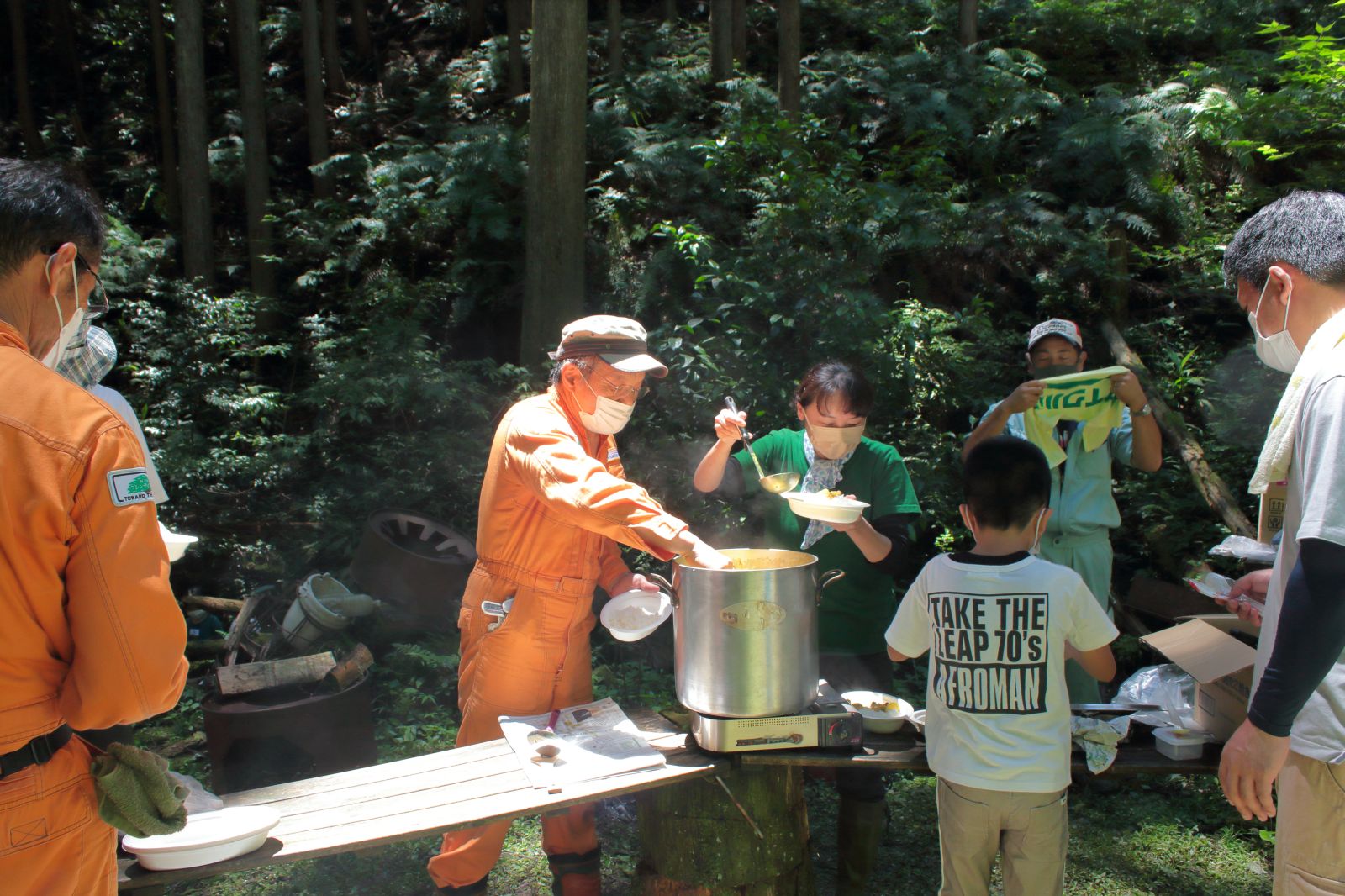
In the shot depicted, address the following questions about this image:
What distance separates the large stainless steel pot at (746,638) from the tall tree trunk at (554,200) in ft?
16.2

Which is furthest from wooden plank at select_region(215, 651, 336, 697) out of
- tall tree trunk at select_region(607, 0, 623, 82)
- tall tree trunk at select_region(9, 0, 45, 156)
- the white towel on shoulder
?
tall tree trunk at select_region(9, 0, 45, 156)

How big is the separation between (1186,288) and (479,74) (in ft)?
33.5

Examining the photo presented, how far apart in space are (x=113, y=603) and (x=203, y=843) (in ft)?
3.03

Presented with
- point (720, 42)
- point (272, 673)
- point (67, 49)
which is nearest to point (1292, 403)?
point (272, 673)

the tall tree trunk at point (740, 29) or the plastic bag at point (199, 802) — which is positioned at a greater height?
the tall tree trunk at point (740, 29)

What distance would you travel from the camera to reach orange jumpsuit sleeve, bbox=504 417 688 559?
2.74 m

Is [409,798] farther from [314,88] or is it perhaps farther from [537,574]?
[314,88]

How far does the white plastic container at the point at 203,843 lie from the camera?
2.35 metres

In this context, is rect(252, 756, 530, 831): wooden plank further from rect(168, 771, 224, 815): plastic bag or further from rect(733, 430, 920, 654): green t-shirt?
rect(733, 430, 920, 654): green t-shirt

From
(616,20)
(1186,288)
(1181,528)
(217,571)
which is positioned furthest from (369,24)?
(1181,528)

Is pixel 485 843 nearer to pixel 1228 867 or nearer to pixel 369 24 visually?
pixel 1228 867

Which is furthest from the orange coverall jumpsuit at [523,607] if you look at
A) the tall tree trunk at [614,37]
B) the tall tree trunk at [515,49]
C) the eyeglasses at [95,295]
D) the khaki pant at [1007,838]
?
the tall tree trunk at [614,37]

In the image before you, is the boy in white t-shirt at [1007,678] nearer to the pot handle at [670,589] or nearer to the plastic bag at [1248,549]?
the plastic bag at [1248,549]

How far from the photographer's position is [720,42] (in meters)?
12.1
